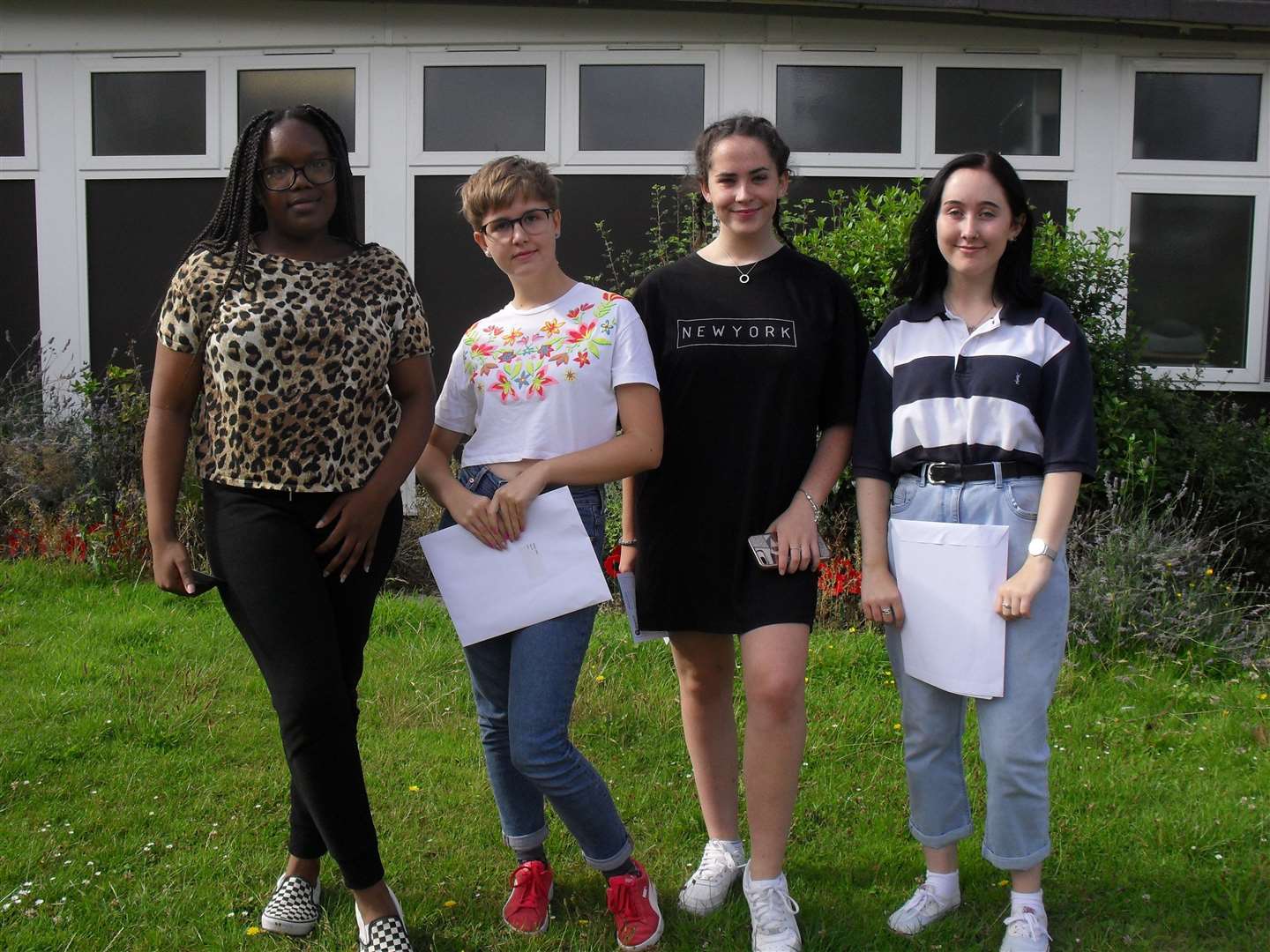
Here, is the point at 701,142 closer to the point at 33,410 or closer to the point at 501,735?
the point at 501,735

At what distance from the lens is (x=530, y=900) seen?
2.78m

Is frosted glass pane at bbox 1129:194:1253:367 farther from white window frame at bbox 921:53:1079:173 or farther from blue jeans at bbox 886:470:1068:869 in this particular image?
blue jeans at bbox 886:470:1068:869

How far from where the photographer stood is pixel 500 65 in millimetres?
7203

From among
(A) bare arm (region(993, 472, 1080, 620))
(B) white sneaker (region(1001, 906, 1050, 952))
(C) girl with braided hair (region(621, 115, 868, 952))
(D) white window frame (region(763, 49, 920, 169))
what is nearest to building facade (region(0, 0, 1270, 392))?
(D) white window frame (region(763, 49, 920, 169))

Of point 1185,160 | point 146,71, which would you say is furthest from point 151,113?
point 1185,160

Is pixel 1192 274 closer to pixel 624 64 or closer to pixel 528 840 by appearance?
pixel 624 64

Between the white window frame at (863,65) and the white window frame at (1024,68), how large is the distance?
0.07m

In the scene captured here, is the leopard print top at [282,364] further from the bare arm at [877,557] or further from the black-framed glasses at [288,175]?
the bare arm at [877,557]

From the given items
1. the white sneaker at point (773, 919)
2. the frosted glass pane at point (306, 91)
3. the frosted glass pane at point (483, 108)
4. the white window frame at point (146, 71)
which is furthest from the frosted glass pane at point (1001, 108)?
the white sneaker at point (773, 919)

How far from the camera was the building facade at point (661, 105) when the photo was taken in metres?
7.05

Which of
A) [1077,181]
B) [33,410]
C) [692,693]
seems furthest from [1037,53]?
[33,410]

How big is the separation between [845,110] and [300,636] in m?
5.92

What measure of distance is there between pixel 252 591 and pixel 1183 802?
2.90 metres

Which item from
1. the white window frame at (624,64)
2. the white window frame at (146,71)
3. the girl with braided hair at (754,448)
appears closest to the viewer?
the girl with braided hair at (754,448)
